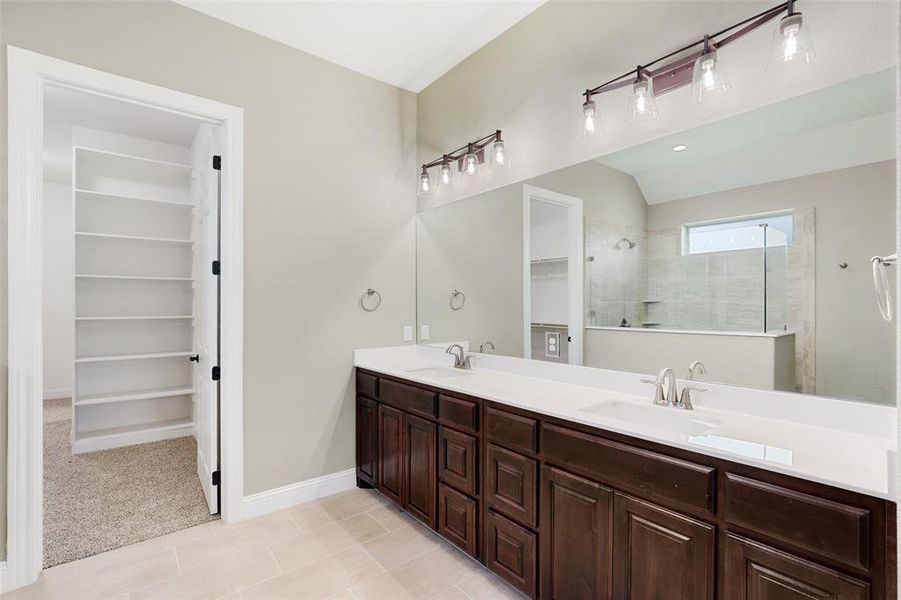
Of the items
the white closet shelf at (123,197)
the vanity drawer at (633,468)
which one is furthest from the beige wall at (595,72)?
the white closet shelf at (123,197)

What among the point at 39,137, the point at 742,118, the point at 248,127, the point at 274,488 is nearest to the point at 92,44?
the point at 39,137

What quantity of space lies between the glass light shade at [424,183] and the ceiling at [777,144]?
1.48 metres

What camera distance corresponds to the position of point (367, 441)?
291 cm

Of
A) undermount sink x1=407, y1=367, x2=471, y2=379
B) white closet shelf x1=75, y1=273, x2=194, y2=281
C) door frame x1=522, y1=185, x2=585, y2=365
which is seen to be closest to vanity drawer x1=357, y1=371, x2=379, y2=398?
undermount sink x1=407, y1=367, x2=471, y2=379

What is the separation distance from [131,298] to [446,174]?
346 cm

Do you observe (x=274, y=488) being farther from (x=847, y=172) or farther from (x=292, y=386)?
(x=847, y=172)

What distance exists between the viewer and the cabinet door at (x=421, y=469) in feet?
7.54

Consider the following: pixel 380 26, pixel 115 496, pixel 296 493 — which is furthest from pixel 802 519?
pixel 115 496

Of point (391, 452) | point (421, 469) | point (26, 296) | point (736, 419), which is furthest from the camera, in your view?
point (391, 452)

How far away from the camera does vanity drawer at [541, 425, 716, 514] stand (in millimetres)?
1297

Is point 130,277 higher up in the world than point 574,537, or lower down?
higher up

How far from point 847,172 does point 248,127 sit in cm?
290

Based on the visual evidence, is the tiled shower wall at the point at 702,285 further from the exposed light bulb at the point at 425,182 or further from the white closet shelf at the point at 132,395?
the white closet shelf at the point at 132,395

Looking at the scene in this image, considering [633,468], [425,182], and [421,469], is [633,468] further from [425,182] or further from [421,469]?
[425,182]
